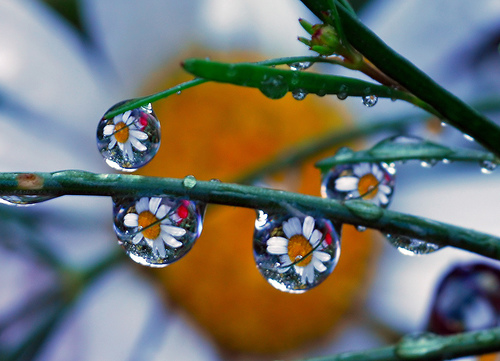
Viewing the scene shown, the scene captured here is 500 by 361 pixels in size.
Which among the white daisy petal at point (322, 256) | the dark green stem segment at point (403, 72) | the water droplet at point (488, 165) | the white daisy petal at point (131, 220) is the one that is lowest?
the white daisy petal at point (131, 220)

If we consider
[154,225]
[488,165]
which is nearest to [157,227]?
[154,225]

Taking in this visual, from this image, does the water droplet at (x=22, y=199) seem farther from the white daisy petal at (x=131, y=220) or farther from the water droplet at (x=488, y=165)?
the water droplet at (x=488, y=165)

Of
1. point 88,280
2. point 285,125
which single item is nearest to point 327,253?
point 88,280

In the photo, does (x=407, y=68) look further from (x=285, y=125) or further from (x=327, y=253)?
(x=285, y=125)

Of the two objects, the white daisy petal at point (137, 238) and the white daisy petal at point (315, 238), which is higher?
the white daisy petal at point (315, 238)

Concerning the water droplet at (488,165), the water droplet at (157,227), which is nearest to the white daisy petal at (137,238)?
the water droplet at (157,227)

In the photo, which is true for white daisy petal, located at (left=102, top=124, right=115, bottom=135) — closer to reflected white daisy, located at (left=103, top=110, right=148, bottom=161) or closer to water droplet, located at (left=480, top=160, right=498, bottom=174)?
reflected white daisy, located at (left=103, top=110, right=148, bottom=161)

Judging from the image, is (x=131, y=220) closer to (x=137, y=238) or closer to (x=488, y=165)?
(x=137, y=238)

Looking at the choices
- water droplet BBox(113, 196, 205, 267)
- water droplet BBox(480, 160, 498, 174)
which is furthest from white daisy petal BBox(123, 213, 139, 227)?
water droplet BBox(480, 160, 498, 174)
